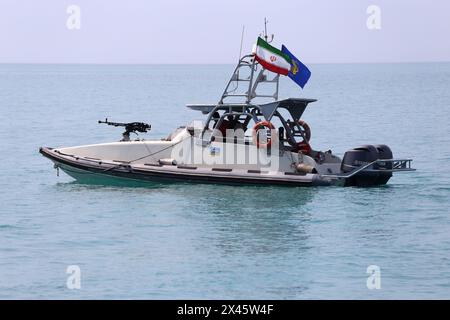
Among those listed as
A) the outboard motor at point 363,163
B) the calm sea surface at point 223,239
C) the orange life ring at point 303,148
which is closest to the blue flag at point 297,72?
the orange life ring at point 303,148

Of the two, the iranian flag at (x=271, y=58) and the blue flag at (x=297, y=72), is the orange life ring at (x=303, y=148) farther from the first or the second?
the iranian flag at (x=271, y=58)

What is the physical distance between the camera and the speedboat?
116 feet

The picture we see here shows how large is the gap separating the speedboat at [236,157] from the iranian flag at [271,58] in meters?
0.21

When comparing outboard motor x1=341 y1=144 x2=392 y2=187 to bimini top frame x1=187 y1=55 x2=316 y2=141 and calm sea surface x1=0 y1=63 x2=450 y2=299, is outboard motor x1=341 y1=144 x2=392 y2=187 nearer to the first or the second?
calm sea surface x1=0 y1=63 x2=450 y2=299

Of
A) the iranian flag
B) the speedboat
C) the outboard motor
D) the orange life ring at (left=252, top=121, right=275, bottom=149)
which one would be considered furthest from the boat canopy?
the outboard motor

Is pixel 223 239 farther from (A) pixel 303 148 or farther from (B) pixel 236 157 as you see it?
(A) pixel 303 148

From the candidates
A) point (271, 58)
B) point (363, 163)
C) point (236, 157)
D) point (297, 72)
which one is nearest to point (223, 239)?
point (236, 157)

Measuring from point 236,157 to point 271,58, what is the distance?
11.7ft

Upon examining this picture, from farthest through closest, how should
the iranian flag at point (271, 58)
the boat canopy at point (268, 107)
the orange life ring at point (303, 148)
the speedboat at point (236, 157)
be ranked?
the iranian flag at point (271, 58)
the orange life ring at point (303, 148)
the boat canopy at point (268, 107)
the speedboat at point (236, 157)

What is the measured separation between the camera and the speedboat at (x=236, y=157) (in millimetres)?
35219

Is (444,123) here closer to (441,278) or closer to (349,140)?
(349,140)

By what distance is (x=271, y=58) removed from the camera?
36906 millimetres

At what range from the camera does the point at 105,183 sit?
37031mm

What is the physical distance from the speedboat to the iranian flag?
0.21 metres
